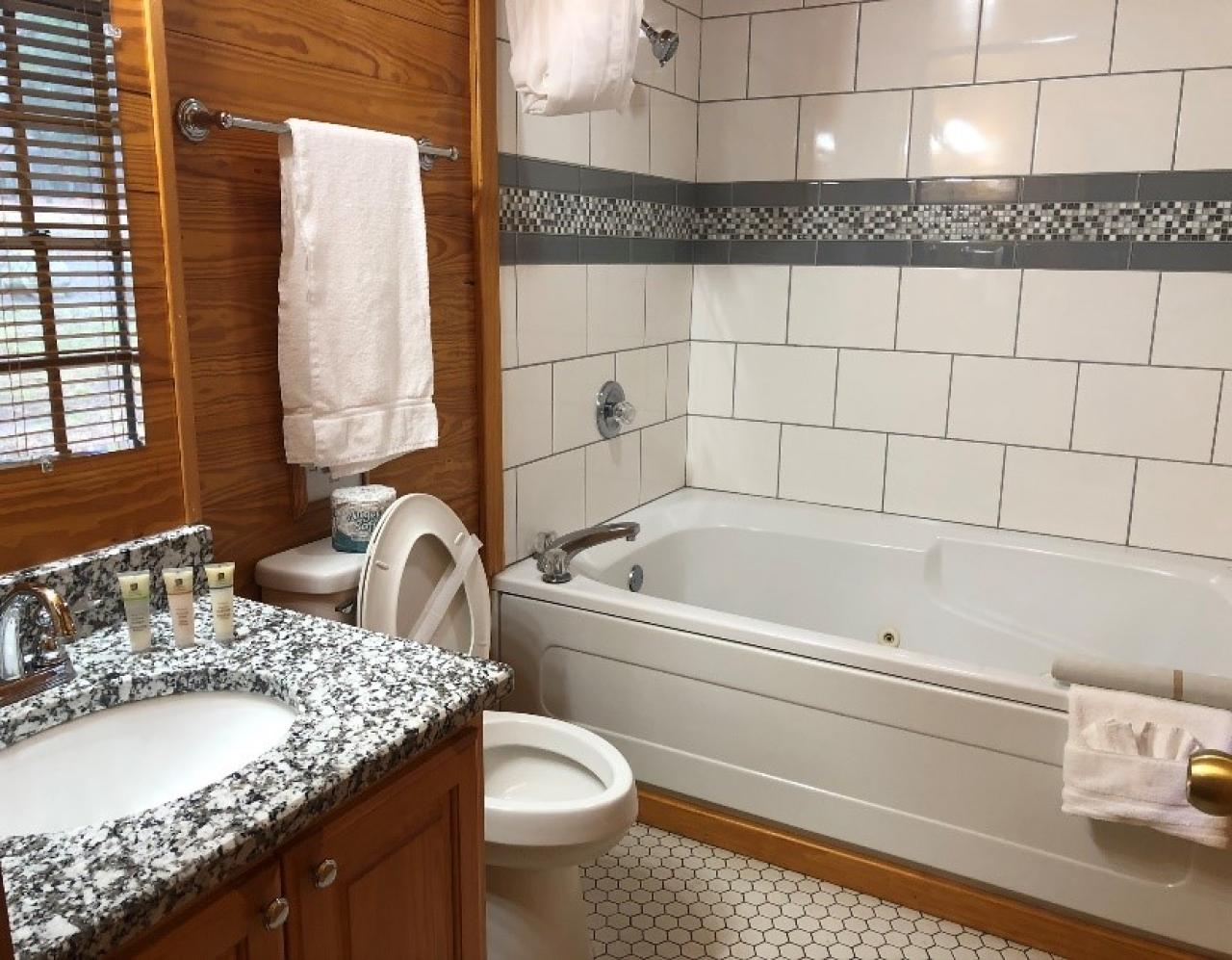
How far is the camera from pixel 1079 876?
189 centimetres

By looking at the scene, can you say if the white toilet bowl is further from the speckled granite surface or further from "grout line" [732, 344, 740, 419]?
"grout line" [732, 344, 740, 419]

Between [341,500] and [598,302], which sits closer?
[341,500]

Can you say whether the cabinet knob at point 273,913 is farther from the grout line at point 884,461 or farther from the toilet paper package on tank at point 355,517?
the grout line at point 884,461

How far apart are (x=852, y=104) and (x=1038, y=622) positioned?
4.80 ft

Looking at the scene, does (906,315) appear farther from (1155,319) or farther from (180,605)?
(180,605)

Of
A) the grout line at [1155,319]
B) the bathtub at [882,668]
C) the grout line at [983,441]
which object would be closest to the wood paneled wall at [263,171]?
the bathtub at [882,668]

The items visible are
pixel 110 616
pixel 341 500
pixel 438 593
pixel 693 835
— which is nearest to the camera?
pixel 110 616

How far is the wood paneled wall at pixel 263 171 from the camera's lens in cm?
152

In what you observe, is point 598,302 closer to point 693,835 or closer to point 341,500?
point 341,500

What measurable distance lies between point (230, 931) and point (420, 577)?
935 mm

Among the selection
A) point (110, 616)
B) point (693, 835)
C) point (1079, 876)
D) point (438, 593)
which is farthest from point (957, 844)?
point (110, 616)

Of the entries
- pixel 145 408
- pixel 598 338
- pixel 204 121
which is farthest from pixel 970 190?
pixel 145 408

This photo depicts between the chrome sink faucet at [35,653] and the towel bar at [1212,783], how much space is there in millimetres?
1107

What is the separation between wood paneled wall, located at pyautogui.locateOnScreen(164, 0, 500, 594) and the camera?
59.7 inches
